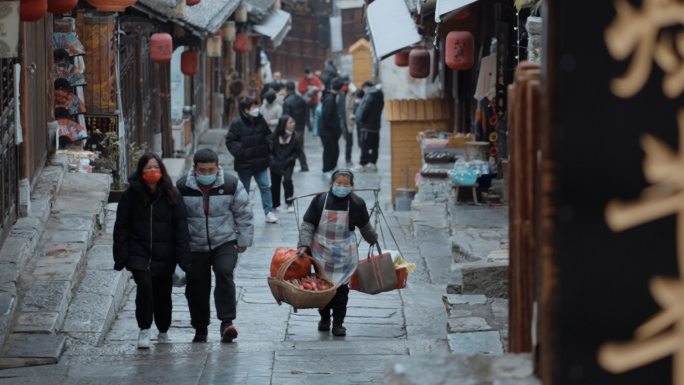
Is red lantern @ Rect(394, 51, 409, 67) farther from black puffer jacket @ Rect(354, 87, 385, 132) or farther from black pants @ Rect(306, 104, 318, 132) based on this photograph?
black pants @ Rect(306, 104, 318, 132)

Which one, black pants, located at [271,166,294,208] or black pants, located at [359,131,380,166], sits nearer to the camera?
black pants, located at [271,166,294,208]

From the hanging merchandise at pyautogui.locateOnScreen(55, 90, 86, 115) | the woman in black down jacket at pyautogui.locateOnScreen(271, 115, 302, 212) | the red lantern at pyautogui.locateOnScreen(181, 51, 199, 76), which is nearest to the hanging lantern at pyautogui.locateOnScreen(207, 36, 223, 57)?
the red lantern at pyautogui.locateOnScreen(181, 51, 199, 76)

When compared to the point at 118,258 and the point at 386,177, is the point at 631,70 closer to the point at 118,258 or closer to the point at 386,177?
the point at 118,258

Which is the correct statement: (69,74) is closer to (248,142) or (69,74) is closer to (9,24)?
(248,142)

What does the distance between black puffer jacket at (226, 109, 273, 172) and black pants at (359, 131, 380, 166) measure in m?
6.84

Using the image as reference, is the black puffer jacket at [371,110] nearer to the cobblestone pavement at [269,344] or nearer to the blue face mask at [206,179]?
the cobblestone pavement at [269,344]

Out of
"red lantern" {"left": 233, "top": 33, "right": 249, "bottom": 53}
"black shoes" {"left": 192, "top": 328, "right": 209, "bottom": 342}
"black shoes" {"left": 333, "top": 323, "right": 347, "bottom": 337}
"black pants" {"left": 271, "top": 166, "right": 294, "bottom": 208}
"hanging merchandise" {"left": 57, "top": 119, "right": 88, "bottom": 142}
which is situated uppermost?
"red lantern" {"left": 233, "top": 33, "right": 249, "bottom": 53}

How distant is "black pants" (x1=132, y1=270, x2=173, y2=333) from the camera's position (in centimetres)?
799

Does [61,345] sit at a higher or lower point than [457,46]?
lower

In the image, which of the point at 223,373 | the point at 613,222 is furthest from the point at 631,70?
the point at 223,373

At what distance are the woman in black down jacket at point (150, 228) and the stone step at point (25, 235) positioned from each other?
91 centimetres

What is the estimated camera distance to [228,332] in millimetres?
8375

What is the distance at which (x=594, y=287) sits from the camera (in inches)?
110

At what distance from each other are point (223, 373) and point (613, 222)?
4773 mm
